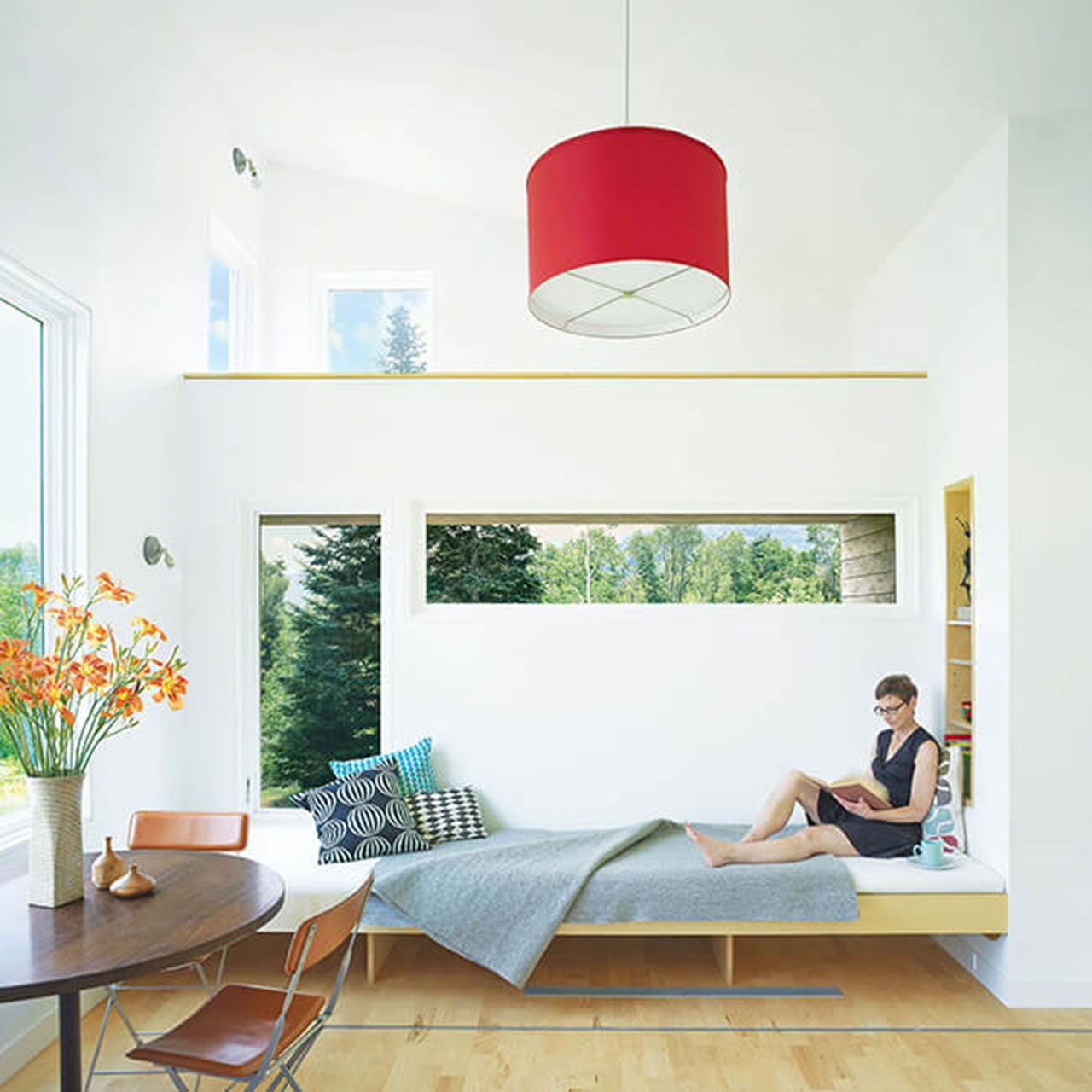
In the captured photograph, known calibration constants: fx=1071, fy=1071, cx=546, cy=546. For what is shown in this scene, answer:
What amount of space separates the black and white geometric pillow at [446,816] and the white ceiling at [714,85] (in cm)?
290

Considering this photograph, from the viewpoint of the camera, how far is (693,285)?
2977 millimetres

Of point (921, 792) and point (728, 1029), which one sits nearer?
point (728, 1029)

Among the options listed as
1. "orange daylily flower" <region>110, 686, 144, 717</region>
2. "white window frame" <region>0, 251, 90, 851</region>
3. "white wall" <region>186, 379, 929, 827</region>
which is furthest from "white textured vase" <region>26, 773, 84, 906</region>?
"white wall" <region>186, 379, 929, 827</region>

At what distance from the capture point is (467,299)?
616 cm

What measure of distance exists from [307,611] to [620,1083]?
7.73ft

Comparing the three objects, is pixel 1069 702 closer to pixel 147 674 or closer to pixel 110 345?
pixel 147 674

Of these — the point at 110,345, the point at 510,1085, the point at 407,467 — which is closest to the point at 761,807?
the point at 510,1085

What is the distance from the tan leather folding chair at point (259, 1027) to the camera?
2.39m

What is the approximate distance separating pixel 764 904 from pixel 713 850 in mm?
259

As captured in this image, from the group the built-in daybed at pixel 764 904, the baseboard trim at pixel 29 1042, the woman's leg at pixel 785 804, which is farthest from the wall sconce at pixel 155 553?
the woman's leg at pixel 785 804

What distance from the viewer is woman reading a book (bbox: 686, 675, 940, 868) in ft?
13.0

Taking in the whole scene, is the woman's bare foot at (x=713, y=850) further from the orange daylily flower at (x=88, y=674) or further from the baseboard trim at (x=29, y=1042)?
the orange daylily flower at (x=88, y=674)

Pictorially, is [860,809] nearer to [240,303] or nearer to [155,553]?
[155,553]

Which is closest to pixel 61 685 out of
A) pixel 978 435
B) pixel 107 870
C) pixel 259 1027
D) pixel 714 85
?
pixel 107 870
